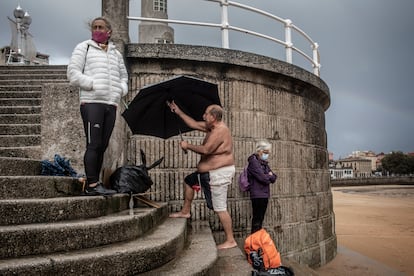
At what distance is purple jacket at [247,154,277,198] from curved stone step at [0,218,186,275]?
2.04m

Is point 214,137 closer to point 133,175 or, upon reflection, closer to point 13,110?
point 133,175

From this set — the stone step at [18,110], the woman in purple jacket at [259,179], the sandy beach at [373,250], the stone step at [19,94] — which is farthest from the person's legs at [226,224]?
the stone step at [19,94]

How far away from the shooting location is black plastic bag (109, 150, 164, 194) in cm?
443

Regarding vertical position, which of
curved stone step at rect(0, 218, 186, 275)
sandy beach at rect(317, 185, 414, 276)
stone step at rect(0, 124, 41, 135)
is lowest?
sandy beach at rect(317, 185, 414, 276)

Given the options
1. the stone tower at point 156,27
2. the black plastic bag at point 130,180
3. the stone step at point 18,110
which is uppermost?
the stone tower at point 156,27

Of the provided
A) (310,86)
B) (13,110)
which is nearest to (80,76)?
(13,110)

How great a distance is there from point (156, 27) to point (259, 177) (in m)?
9.15

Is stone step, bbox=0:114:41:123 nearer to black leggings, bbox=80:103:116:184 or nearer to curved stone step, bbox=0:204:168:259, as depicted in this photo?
black leggings, bbox=80:103:116:184

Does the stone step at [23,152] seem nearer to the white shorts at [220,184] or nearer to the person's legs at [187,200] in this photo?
the person's legs at [187,200]

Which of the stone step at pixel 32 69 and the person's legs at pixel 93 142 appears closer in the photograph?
the person's legs at pixel 93 142

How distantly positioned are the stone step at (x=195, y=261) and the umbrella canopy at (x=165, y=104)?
1.32 m

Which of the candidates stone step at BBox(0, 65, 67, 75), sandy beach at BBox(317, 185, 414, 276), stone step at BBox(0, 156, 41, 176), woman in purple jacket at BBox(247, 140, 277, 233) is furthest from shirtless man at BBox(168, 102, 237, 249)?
stone step at BBox(0, 65, 67, 75)

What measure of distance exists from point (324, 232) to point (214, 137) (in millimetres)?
4219

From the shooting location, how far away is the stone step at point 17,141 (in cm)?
545
